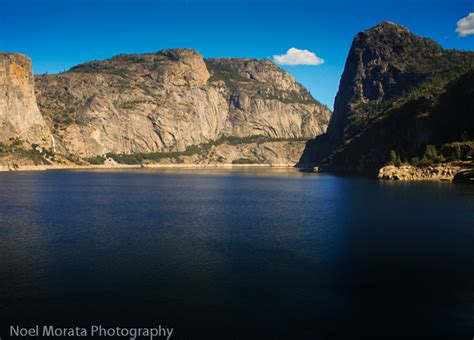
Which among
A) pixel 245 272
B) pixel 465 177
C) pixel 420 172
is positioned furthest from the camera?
pixel 420 172

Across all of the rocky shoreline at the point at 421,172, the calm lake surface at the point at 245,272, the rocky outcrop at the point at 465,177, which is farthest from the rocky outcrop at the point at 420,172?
the calm lake surface at the point at 245,272

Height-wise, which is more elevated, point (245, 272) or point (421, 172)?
point (421, 172)

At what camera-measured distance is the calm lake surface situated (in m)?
26.7

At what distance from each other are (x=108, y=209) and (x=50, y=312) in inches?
1787

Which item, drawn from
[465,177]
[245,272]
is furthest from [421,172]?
[245,272]

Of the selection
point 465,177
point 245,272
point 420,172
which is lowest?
point 245,272

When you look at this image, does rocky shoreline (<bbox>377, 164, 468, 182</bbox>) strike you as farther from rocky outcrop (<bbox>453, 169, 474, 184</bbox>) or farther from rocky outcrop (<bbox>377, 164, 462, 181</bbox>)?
rocky outcrop (<bbox>453, 169, 474, 184</bbox>)

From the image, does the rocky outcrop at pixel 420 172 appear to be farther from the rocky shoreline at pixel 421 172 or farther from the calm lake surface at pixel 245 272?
the calm lake surface at pixel 245 272

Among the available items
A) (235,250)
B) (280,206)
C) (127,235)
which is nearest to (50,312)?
(235,250)

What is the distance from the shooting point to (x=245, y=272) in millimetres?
35562

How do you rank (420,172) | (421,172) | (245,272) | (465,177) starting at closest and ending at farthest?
(245,272), (465,177), (421,172), (420,172)

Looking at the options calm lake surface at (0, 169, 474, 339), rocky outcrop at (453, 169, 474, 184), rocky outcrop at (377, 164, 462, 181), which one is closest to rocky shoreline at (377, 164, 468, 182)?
rocky outcrop at (377, 164, 462, 181)

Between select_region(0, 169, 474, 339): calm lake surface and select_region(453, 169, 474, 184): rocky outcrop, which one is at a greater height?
select_region(453, 169, 474, 184): rocky outcrop

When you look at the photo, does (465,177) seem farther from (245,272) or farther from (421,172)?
(245,272)
